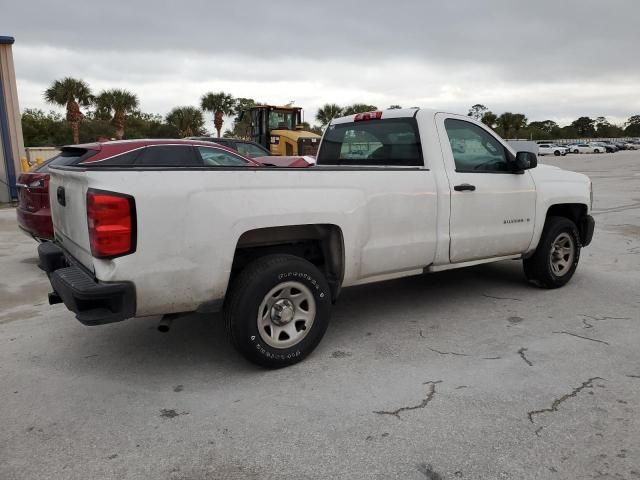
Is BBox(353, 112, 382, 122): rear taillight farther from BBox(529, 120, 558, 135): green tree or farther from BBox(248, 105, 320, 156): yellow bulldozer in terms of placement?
BBox(529, 120, 558, 135): green tree

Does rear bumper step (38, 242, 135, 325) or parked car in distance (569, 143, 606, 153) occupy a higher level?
parked car in distance (569, 143, 606, 153)

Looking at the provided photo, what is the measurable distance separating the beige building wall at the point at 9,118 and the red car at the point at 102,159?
8.55m

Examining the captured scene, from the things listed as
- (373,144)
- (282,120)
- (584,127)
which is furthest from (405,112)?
(584,127)

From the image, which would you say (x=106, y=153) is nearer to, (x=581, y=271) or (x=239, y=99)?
(x=581, y=271)

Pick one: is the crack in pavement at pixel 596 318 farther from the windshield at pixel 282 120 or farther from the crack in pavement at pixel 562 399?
the windshield at pixel 282 120

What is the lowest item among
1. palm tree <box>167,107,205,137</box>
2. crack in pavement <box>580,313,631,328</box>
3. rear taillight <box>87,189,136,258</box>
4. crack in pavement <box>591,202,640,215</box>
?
crack in pavement <box>580,313,631,328</box>

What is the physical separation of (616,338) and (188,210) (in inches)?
138

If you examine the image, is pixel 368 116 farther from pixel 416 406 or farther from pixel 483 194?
pixel 416 406

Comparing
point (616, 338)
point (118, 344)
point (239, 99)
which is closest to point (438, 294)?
point (616, 338)

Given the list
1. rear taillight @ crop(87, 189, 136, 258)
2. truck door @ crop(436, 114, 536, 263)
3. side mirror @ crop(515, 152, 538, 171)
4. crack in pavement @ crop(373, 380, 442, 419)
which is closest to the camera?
rear taillight @ crop(87, 189, 136, 258)

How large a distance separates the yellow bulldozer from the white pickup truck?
1258cm

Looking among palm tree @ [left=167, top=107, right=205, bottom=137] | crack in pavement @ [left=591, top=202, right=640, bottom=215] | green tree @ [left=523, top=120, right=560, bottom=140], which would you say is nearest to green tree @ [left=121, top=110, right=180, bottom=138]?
palm tree @ [left=167, top=107, right=205, bottom=137]

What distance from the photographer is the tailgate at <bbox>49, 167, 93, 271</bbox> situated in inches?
127

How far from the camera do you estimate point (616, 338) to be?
13.7ft
